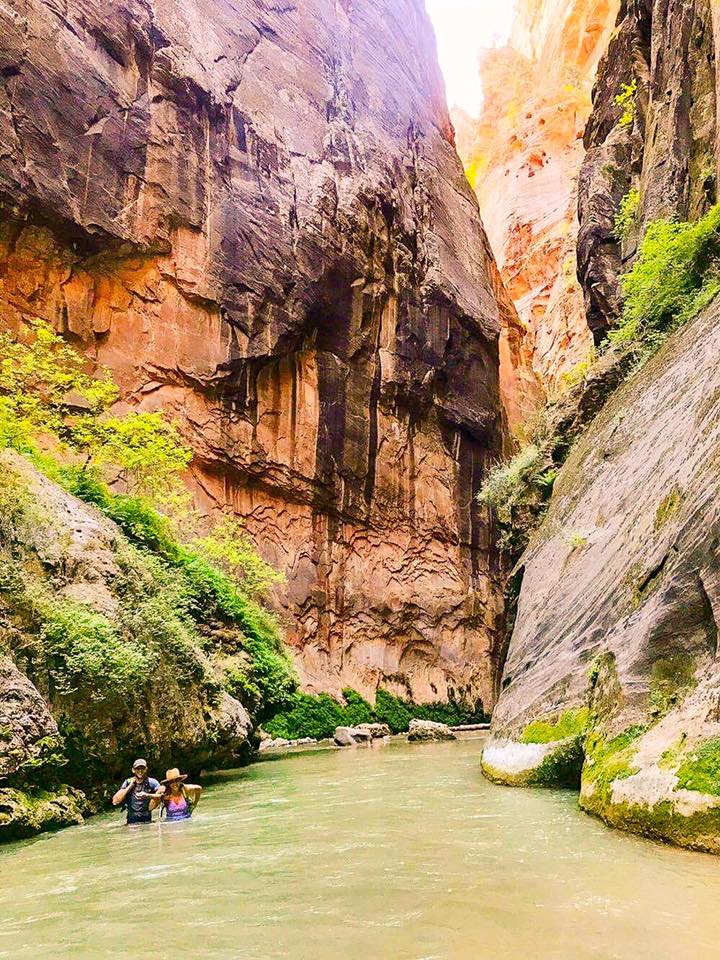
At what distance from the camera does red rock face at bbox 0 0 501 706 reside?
2777 cm

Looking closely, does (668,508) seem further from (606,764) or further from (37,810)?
(37,810)

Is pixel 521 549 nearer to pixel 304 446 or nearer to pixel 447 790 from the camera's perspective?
pixel 447 790

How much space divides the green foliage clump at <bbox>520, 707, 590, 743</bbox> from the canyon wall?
0.03 meters

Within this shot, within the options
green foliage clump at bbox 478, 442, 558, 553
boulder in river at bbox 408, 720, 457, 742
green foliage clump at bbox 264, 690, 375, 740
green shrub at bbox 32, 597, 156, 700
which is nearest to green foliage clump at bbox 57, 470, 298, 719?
green shrub at bbox 32, 597, 156, 700

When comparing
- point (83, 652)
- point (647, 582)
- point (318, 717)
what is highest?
point (647, 582)

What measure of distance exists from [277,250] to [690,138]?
1958 centimetres

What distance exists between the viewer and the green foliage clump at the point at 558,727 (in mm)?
8539

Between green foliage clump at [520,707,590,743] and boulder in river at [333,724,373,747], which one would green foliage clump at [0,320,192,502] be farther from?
boulder in river at [333,724,373,747]

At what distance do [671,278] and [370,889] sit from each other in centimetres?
1285

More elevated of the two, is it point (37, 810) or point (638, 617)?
point (638, 617)

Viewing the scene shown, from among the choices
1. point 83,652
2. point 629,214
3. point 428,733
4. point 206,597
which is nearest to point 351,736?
point 428,733

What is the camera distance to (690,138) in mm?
16359

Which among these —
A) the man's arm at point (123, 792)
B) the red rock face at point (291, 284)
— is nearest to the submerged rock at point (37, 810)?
the man's arm at point (123, 792)

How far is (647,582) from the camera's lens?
8.06 meters
